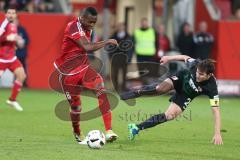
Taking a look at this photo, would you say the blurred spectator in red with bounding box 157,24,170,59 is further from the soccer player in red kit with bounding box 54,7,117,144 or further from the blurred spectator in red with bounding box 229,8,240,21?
the soccer player in red kit with bounding box 54,7,117,144

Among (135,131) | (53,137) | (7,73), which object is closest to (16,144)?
(53,137)

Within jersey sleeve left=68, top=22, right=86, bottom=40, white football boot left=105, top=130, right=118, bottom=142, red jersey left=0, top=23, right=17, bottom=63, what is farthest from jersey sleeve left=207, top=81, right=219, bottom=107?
red jersey left=0, top=23, right=17, bottom=63

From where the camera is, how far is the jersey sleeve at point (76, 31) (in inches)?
491

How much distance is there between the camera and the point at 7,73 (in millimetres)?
24812

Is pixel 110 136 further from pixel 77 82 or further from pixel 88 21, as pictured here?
pixel 88 21

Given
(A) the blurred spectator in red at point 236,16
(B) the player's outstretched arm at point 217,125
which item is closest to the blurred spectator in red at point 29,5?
(A) the blurred spectator in red at point 236,16

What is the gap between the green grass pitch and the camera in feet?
37.9

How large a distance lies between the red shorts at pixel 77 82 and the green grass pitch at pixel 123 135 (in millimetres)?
795

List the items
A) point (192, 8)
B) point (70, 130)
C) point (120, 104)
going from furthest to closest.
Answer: point (192, 8)
point (120, 104)
point (70, 130)

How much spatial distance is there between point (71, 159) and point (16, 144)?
1.88 meters

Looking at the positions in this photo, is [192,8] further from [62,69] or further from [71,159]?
[71,159]

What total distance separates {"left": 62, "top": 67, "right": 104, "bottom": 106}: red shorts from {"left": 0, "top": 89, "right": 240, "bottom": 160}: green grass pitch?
79 cm

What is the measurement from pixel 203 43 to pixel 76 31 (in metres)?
12.7

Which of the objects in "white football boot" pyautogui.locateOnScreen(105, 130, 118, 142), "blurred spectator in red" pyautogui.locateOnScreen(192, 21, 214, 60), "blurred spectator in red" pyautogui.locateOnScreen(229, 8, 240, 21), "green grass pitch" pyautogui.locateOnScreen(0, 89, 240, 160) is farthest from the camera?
"blurred spectator in red" pyautogui.locateOnScreen(229, 8, 240, 21)
